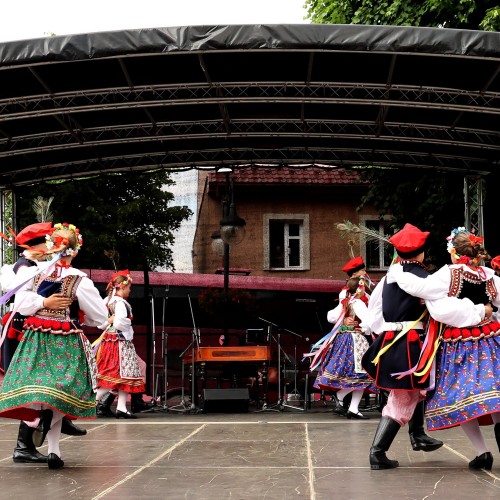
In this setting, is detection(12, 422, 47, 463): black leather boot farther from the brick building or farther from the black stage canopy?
the brick building

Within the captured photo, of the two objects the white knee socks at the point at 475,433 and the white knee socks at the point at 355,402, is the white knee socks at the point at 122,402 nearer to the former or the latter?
the white knee socks at the point at 355,402

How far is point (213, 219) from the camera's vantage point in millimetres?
25266

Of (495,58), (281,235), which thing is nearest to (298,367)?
(495,58)

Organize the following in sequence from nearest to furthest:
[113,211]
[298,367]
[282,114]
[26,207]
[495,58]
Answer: [495,58], [282,114], [298,367], [26,207], [113,211]

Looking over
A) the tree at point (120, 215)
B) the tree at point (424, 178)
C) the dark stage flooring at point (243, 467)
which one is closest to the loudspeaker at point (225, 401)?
the dark stage flooring at point (243, 467)

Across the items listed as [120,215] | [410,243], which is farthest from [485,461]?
[120,215]

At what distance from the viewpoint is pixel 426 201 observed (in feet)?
53.1

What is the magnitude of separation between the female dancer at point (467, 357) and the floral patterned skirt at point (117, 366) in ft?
19.5

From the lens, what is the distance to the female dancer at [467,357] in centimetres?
592

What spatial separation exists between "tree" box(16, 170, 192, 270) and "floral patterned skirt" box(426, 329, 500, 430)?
51.6 ft

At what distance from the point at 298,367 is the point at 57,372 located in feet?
26.0

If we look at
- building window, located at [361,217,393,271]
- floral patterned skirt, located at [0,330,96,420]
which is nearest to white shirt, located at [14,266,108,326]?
floral patterned skirt, located at [0,330,96,420]

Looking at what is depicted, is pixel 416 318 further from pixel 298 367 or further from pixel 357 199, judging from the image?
pixel 357 199

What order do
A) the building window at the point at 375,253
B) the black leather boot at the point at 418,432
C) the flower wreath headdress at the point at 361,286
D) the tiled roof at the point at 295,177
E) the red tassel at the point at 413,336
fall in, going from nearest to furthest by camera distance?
the red tassel at the point at 413,336 → the black leather boot at the point at 418,432 → the flower wreath headdress at the point at 361,286 → the tiled roof at the point at 295,177 → the building window at the point at 375,253
